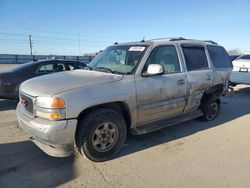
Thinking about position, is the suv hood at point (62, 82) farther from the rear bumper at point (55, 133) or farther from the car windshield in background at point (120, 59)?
the rear bumper at point (55, 133)

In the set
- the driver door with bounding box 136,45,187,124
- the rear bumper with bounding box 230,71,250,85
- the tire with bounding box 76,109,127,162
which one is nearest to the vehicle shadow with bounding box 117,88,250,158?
the tire with bounding box 76,109,127,162

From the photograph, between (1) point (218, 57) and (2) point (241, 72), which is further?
(2) point (241, 72)

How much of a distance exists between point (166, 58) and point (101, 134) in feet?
6.69

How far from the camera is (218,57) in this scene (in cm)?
581

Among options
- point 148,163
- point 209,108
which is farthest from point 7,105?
point 209,108

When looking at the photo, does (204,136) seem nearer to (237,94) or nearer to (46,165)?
(46,165)

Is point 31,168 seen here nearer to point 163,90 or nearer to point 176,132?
point 163,90

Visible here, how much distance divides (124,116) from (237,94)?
7.70 m

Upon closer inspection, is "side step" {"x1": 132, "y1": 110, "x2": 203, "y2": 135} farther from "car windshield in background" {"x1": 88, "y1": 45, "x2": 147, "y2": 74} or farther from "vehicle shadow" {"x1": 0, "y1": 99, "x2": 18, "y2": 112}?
"vehicle shadow" {"x1": 0, "y1": 99, "x2": 18, "y2": 112}

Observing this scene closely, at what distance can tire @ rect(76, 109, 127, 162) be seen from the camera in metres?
3.32

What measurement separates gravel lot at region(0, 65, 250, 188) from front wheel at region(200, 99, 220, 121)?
69cm

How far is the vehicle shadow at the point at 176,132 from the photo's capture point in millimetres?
4184

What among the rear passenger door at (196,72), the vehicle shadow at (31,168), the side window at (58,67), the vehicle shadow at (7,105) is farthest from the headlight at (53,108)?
the side window at (58,67)

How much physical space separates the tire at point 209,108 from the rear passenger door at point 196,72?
0.41 meters
